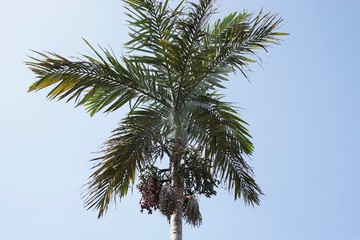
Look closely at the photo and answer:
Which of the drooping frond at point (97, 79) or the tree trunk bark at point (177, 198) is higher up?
the drooping frond at point (97, 79)

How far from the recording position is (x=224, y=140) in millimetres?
11023

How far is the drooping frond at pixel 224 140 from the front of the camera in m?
11.0

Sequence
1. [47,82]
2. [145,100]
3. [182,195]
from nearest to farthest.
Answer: [182,195], [47,82], [145,100]

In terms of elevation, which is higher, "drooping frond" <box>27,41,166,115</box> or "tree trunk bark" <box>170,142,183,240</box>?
"drooping frond" <box>27,41,166,115</box>

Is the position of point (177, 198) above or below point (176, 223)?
above

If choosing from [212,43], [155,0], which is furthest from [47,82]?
[212,43]

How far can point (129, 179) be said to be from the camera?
10.8 metres

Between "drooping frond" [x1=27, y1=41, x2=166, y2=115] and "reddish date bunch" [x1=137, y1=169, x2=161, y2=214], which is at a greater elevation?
"drooping frond" [x1=27, y1=41, x2=166, y2=115]

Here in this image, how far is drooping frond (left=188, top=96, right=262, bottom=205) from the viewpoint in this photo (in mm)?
11000

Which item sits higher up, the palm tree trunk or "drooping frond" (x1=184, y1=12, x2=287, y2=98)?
"drooping frond" (x1=184, y1=12, x2=287, y2=98)

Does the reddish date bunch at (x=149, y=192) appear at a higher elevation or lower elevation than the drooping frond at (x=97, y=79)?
lower

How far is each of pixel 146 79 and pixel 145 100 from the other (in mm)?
483

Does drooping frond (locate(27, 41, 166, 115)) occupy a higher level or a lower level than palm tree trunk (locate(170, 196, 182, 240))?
higher

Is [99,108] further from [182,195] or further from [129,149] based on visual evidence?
[182,195]
